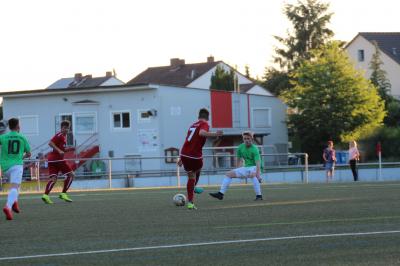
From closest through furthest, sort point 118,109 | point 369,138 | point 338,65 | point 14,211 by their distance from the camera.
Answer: point 14,211
point 369,138
point 118,109
point 338,65

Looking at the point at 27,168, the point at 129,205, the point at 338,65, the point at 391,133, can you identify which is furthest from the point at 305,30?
the point at 129,205

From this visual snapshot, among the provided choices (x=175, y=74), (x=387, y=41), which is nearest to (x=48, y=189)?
(x=175, y=74)

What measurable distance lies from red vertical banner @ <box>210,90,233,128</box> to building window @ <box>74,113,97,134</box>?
335 inches

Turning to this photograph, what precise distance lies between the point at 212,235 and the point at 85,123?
168 ft

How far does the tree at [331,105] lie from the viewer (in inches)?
2709

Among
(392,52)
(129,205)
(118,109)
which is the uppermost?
(392,52)

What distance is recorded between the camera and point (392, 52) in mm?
91750

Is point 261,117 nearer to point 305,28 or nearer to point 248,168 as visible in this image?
point 305,28

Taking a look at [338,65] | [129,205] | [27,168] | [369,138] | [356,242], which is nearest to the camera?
[356,242]

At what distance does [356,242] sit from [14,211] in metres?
8.56

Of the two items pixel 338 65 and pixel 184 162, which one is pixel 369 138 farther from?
pixel 184 162

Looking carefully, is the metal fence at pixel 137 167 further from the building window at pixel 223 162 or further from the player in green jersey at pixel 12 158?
the player in green jersey at pixel 12 158

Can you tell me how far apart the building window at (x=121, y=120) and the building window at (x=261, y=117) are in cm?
1231

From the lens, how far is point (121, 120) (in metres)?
60.7
